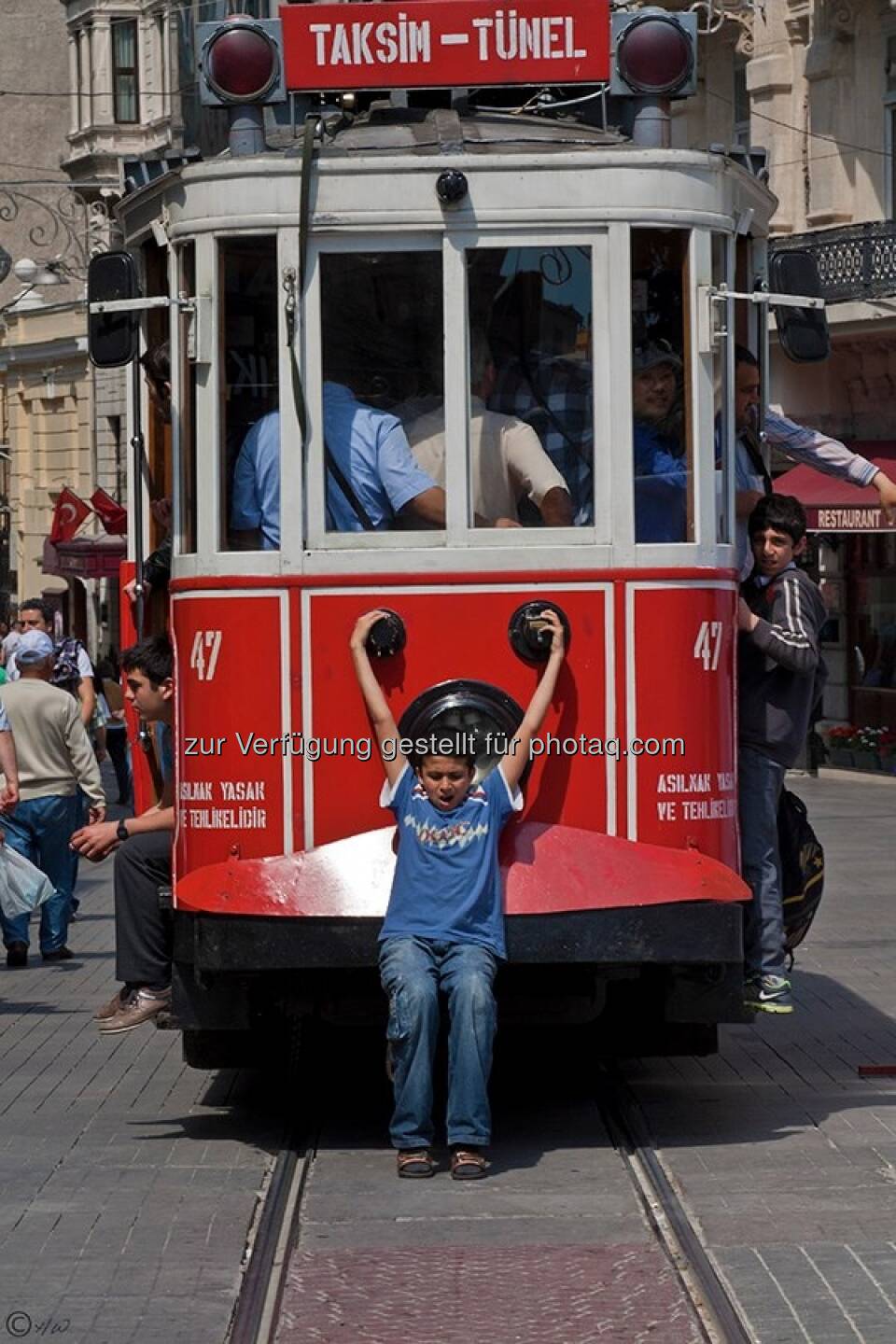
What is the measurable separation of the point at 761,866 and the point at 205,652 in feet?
6.65

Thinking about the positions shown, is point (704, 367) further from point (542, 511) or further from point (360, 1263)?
point (360, 1263)

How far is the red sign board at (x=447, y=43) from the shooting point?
28.9 feet

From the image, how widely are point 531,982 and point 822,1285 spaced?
219 centimetres

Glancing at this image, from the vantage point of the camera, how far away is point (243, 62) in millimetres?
8922

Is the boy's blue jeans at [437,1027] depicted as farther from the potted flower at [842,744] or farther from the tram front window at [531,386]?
the potted flower at [842,744]

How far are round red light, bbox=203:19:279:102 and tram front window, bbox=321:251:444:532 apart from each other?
66cm

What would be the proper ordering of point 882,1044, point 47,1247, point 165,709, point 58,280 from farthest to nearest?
point 58,280 → point 882,1044 → point 165,709 → point 47,1247

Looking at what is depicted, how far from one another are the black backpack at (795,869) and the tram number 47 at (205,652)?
220cm

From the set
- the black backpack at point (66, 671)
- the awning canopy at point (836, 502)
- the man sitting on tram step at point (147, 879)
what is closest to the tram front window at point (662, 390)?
the man sitting on tram step at point (147, 879)

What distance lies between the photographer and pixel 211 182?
28.9 feet

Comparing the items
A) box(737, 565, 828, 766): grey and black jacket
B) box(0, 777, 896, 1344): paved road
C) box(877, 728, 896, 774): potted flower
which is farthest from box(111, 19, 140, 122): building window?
box(737, 565, 828, 766): grey and black jacket

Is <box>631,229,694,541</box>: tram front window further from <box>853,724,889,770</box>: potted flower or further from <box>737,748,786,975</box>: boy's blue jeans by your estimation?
<box>853,724,889,770</box>: potted flower

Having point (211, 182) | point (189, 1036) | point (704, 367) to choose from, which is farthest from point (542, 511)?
point (189, 1036)

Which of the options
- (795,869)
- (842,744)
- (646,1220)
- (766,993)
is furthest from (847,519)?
(646,1220)
